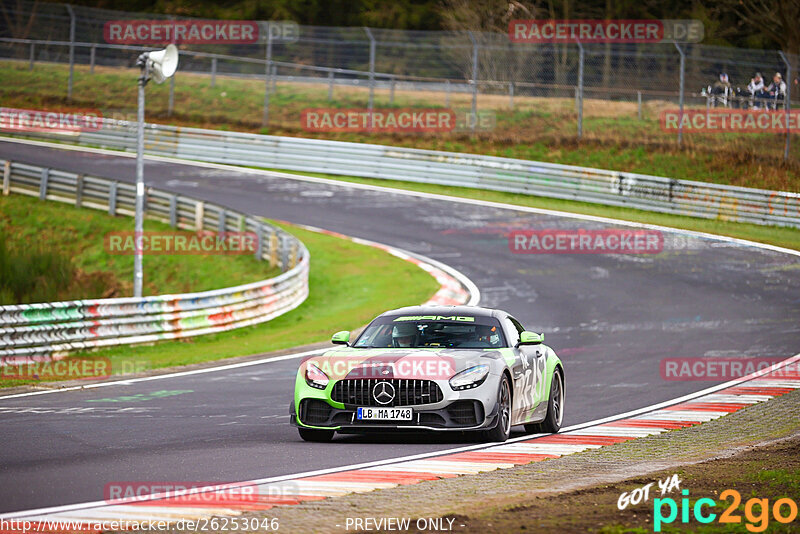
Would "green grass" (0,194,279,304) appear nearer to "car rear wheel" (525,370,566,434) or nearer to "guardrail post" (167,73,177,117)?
"guardrail post" (167,73,177,117)

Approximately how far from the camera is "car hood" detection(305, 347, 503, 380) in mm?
10266

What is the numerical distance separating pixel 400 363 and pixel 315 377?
795 mm

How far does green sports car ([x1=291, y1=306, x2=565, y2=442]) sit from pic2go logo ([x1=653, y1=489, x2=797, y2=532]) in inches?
139

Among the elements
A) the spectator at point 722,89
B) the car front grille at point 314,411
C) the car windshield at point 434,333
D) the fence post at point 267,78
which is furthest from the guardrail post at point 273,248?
the car front grille at point 314,411

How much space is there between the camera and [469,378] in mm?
10266

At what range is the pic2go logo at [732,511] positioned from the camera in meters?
6.20

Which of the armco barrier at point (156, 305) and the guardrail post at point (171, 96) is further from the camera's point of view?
the guardrail post at point (171, 96)

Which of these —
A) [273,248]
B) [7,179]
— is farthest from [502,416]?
[7,179]

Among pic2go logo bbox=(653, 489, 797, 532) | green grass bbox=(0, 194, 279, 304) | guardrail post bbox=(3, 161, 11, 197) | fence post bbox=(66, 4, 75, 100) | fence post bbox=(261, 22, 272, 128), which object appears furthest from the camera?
fence post bbox=(66, 4, 75, 100)

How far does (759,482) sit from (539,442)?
368 centimetres

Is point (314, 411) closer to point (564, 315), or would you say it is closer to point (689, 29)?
point (564, 315)

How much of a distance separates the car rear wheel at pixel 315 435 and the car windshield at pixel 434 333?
1018mm

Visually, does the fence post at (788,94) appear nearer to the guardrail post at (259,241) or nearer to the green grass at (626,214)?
the green grass at (626,214)

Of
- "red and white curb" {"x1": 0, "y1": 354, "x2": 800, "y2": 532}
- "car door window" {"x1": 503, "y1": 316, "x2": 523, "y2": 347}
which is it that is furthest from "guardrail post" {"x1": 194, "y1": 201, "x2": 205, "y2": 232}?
"car door window" {"x1": 503, "y1": 316, "x2": 523, "y2": 347}
